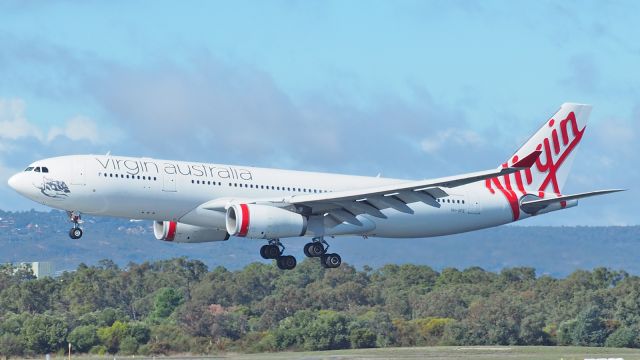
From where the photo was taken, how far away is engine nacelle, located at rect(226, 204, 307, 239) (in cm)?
5500

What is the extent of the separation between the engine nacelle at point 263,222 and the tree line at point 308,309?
20808mm

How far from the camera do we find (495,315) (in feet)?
278

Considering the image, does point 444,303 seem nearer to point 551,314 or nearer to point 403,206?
point 551,314

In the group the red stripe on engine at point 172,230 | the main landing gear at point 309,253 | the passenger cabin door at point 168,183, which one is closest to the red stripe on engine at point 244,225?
the passenger cabin door at point 168,183

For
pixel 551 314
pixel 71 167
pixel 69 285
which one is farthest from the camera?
pixel 69 285

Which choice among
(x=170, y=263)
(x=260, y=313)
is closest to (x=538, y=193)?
(x=260, y=313)

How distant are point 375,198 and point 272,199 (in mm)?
4590

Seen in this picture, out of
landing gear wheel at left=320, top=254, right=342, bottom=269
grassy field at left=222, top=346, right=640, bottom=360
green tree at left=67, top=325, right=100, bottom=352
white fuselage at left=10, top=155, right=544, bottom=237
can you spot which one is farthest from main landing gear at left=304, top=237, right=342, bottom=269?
green tree at left=67, top=325, right=100, bottom=352

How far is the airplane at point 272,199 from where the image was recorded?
5425 cm

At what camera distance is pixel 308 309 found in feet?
326

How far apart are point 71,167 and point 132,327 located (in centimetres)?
2725

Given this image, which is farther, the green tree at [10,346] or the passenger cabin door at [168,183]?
the green tree at [10,346]

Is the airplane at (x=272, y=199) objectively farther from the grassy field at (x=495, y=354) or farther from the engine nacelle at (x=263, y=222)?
the grassy field at (x=495, y=354)

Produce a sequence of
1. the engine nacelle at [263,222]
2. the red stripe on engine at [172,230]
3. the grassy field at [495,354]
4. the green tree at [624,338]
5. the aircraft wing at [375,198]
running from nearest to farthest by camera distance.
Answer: the aircraft wing at [375,198], the engine nacelle at [263,222], the grassy field at [495,354], the red stripe on engine at [172,230], the green tree at [624,338]
